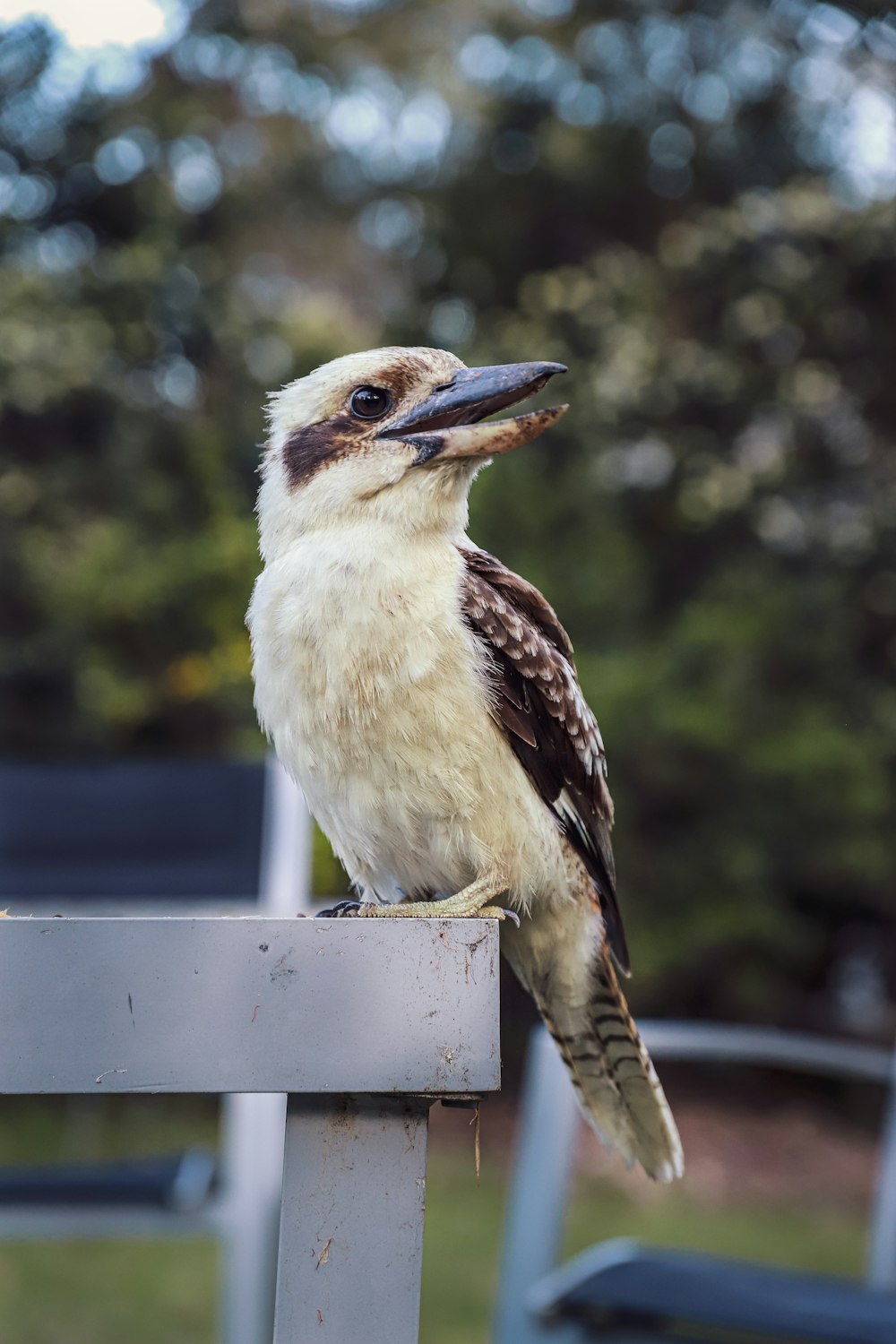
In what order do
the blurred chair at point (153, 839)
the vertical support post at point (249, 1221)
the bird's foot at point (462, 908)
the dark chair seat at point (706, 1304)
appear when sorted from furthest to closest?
the blurred chair at point (153, 839) < the vertical support post at point (249, 1221) < the dark chair seat at point (706, 1304) < the bird's foot at point (462, 908)

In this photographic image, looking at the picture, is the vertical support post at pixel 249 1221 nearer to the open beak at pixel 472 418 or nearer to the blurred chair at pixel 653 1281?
the blurred chair at pixel 653 1281

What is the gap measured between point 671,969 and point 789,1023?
939 mm

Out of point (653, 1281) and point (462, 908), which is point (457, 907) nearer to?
point (462, 908)

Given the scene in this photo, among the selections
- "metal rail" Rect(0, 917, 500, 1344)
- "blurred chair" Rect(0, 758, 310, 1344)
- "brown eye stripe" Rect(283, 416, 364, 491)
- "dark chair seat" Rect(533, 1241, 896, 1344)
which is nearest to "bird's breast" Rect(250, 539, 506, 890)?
"brown eye stripe" Rect(283, 416, 364, 491)

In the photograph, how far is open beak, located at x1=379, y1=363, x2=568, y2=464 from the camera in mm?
1581

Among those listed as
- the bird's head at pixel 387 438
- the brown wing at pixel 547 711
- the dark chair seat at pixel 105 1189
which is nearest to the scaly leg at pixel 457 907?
the brown wing at pixel 547 711

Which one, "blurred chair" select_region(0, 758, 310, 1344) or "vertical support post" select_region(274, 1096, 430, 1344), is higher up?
"blurred chair" select_region(0, 758, 310, 1344)

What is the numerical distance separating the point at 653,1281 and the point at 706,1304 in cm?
14

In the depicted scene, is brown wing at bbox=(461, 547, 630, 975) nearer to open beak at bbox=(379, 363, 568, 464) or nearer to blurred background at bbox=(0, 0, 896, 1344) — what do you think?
open beak at bbox=(379, 363, 568, 464)

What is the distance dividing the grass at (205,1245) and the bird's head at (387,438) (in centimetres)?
341

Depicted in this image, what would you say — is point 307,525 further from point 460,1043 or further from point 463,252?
point 463,252

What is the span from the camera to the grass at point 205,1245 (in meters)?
4.67

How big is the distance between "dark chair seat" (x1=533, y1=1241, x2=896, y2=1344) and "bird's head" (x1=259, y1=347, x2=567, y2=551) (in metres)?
1.83

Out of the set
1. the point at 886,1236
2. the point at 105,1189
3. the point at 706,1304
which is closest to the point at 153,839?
the point at 105,1189
